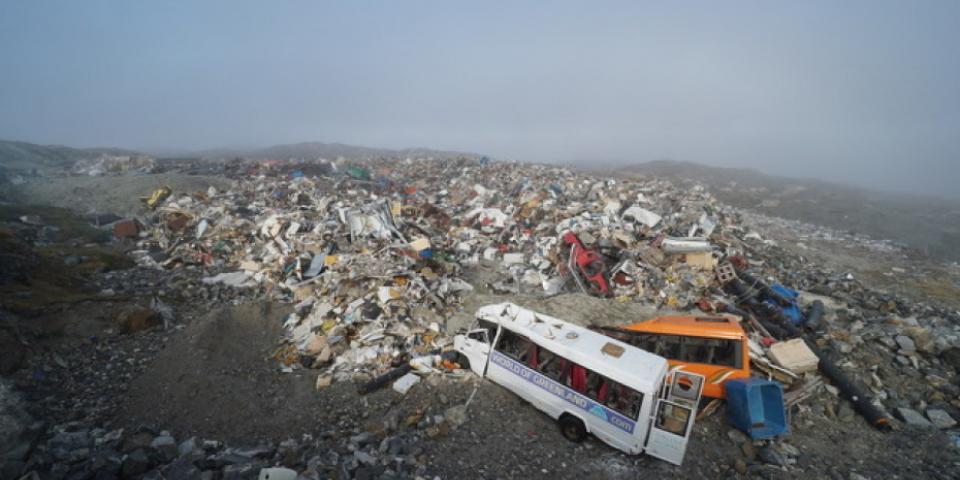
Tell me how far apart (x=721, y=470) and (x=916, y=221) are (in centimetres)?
3721

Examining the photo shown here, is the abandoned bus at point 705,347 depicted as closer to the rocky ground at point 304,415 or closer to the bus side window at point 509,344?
the rocky ground at point 304,415

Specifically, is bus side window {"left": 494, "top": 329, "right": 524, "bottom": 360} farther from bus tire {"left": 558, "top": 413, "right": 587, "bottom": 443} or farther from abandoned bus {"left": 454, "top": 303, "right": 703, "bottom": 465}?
bus tire {"left": 558, "top": 413, "right": 587, "bottom": 443}

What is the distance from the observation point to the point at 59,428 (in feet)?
15.1

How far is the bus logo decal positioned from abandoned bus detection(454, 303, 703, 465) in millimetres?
12

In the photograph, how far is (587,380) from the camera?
504 cm

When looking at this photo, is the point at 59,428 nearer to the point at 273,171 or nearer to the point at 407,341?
the point at 407,341

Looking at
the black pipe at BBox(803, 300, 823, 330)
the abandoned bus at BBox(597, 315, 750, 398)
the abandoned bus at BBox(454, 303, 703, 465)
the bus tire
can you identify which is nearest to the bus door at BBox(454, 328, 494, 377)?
the abandoned bus at BBox(454, 303, 703, 465)

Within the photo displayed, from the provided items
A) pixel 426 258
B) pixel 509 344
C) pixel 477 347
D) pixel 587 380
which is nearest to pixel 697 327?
pixel 587 380

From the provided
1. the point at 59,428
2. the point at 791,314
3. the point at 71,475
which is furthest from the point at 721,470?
the point at 59,428

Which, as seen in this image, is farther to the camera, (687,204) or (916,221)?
(916,221)

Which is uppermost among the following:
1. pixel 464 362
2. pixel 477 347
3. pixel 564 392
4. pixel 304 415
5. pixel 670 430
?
pixel 477 347

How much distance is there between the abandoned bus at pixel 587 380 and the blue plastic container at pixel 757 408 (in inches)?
24.9

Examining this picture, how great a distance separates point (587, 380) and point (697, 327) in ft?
7.63

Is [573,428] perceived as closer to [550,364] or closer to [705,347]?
[550,364]
